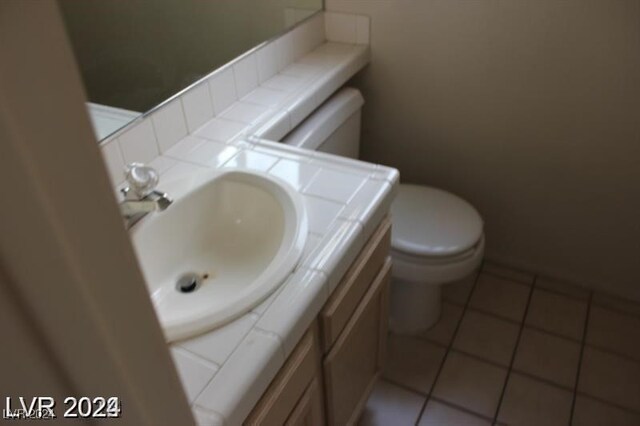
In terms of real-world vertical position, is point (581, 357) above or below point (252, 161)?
below

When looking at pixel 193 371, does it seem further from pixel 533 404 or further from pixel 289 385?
pixel 533 404

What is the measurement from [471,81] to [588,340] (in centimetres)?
99

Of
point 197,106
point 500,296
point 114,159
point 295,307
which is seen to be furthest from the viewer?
point 500,296

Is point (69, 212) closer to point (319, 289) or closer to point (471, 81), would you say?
point (319, 289)

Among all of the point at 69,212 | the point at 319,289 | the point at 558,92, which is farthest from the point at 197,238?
the point at 558,92

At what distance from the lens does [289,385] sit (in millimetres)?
909

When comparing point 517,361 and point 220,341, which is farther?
point 517,361

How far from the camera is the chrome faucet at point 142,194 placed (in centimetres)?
96

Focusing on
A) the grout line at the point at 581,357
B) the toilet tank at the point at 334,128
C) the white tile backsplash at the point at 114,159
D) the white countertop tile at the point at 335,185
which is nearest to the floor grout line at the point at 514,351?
the grout line at the point at 581,357

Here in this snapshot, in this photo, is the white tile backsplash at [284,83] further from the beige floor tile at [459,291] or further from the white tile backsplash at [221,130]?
the beige floor tile at [459,291]

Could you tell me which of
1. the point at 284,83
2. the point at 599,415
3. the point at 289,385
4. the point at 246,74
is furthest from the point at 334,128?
the point at 599,415

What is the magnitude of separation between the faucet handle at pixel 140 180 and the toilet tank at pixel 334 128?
56cm

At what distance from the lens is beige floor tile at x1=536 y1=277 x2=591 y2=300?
199 centimetres

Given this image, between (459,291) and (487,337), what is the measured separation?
239mm
